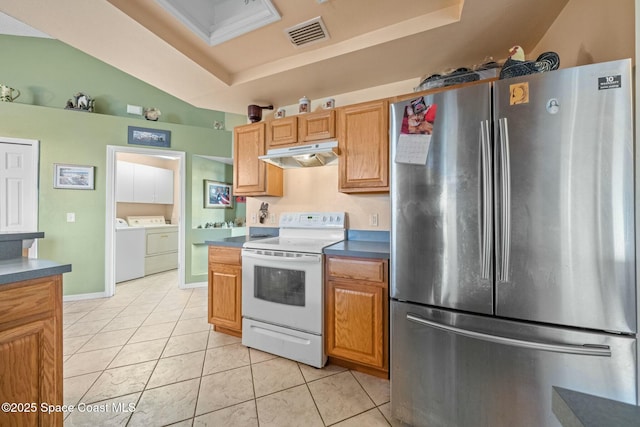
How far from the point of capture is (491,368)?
1157 mm

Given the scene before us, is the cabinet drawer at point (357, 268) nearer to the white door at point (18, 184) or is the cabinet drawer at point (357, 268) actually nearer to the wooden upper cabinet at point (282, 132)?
the wooden upper cabinet at point (282, 132)

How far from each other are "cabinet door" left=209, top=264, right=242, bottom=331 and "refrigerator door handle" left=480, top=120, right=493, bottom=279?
6.37 ft

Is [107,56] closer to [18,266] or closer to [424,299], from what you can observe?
[18,266]

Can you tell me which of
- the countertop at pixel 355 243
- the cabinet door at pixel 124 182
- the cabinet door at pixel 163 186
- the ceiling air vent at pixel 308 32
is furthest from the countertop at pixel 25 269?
the cabinet door at pixel 163 186

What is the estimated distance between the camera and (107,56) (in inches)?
84.0

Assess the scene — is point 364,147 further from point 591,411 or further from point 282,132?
point 591,411

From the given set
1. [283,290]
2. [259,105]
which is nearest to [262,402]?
[283,290]

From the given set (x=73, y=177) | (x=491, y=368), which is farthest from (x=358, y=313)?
(x=73, y=177)

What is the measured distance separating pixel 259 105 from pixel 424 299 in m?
2.75

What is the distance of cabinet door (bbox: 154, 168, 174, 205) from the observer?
5317 millimetres

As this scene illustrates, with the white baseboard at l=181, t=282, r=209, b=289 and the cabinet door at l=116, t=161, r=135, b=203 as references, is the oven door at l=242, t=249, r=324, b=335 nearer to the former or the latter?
the white baseboard at l=181, t=282, r=209, b=289

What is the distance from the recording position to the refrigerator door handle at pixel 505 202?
3.74 feet

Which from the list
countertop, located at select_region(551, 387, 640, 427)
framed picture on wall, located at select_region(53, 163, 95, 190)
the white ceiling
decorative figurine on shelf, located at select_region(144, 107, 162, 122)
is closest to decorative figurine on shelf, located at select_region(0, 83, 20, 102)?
framed picture on wall, located at select_region(53, 163, 95, 190)

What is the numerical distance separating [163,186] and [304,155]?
4.54 m
